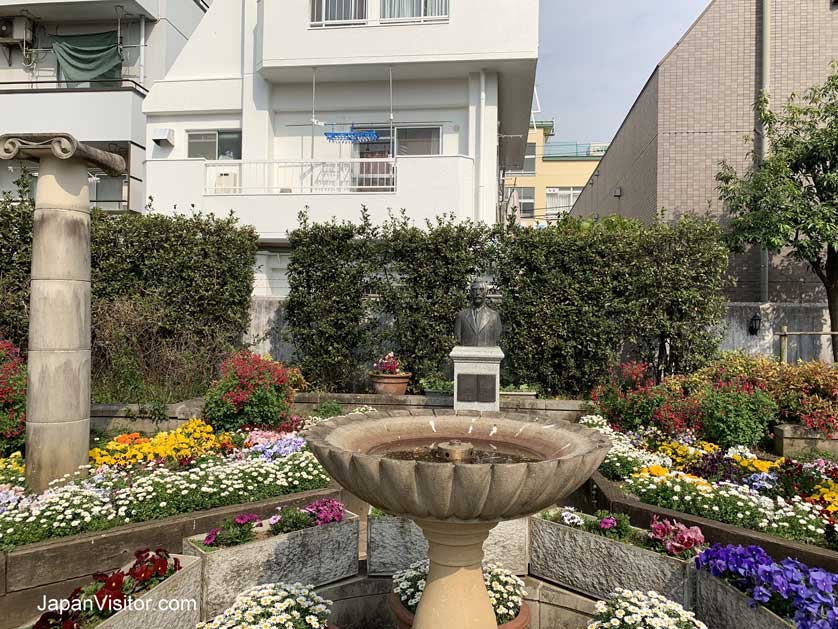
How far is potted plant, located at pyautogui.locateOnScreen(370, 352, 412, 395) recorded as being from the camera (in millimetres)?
9594

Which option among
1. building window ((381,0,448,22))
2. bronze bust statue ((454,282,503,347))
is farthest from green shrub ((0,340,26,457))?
building window ((381,0,448,22))

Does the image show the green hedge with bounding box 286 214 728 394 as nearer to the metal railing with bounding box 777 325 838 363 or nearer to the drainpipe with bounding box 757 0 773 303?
the metal railing with bounding box 777 325 838 363

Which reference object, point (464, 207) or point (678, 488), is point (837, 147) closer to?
point (464, 207)

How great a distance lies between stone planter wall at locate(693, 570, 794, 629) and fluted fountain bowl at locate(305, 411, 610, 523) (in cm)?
124

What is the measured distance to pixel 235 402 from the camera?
766cm

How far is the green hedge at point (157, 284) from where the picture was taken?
958 cm

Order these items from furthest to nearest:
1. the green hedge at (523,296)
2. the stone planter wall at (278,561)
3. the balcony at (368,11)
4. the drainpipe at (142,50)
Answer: the drainpipe at (142,50)
the balcony at (368,11)
the green hedge at (523,296)
the stone planter wall at (278,561)

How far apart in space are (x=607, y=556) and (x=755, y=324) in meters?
9.13

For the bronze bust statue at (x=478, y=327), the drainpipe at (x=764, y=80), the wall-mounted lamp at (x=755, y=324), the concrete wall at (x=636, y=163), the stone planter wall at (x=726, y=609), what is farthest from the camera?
the concrete wall at (x=636, y=163)

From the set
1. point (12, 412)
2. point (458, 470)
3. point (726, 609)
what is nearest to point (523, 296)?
point (726, 609)

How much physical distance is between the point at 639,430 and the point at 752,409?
137 cm

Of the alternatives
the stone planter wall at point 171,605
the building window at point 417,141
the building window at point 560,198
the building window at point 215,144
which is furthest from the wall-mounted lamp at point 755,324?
the building window at point 560,198

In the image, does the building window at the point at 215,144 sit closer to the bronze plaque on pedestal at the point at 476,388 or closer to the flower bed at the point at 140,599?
the bronze plaque on pedestal at the point at 476,388

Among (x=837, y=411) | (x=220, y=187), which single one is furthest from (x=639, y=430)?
(x=220, y=187)
